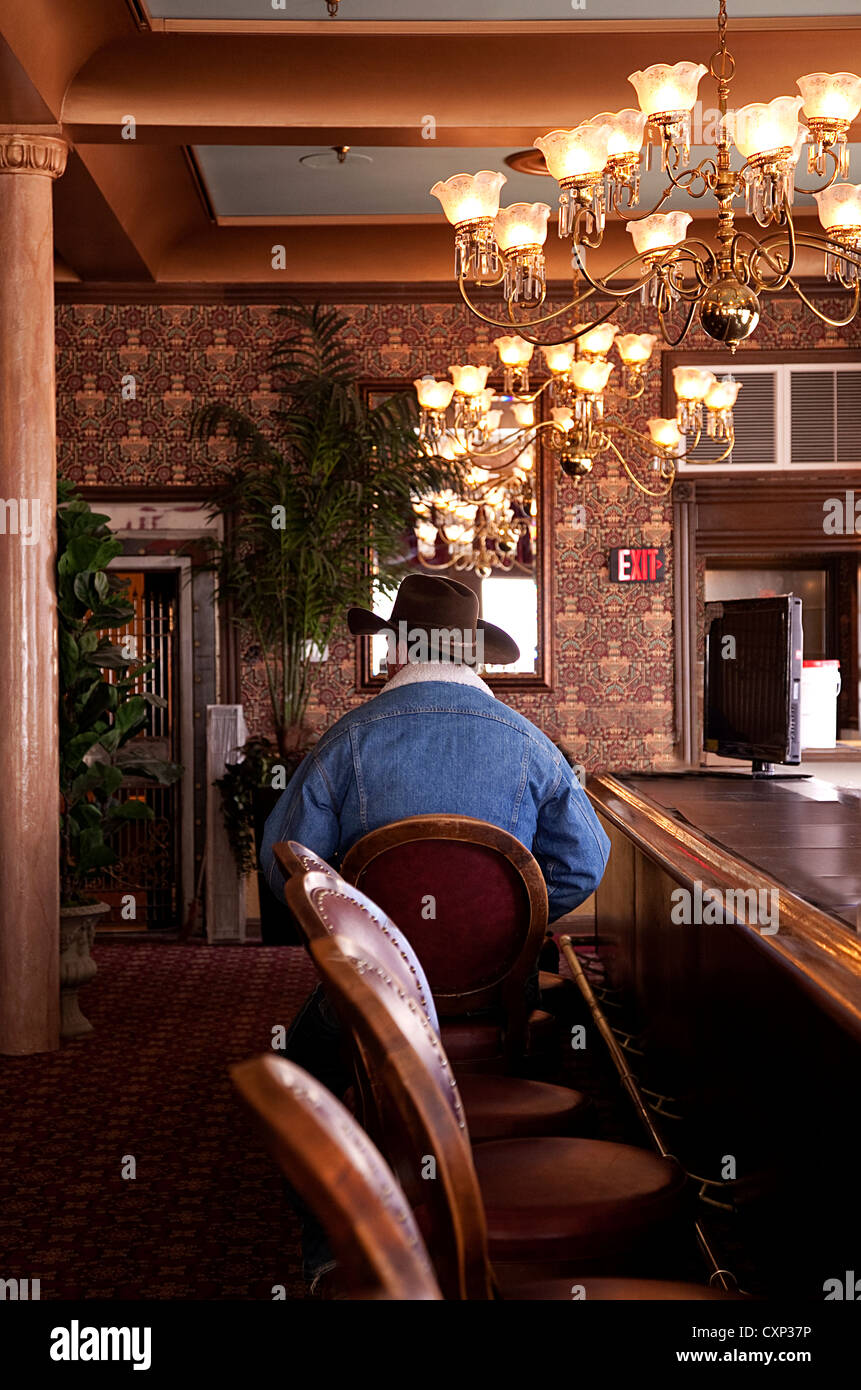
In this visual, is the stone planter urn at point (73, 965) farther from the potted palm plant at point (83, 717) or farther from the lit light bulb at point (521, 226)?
the lit light bulb at point (521, 226)

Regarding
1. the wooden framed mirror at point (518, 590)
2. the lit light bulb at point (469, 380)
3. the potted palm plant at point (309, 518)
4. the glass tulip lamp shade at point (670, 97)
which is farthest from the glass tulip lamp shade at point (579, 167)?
the wooden framed mirror at point (518, 590)

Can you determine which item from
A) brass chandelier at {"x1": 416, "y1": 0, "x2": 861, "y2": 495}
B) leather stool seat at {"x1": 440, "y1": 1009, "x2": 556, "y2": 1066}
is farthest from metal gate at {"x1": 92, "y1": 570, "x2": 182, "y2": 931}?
leather stool seat at {"x1": 440, "y1": 1009, "x2": 556, "y2": 1066}

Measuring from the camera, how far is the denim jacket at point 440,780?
268 centimetres

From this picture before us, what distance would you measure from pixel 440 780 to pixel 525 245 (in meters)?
2.10

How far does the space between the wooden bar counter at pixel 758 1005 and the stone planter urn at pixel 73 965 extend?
254 cm

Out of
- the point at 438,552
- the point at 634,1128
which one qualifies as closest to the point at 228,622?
the point at 438,552

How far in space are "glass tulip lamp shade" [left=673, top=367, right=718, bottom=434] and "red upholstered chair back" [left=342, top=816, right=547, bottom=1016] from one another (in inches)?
123

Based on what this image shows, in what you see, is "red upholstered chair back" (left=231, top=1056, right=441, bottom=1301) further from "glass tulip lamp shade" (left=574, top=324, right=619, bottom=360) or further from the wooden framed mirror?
the wooden framed mirror

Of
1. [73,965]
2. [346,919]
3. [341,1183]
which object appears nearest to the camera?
[341,1183]

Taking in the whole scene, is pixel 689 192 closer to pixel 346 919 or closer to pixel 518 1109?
pixel 518 1109

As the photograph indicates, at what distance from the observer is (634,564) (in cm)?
760

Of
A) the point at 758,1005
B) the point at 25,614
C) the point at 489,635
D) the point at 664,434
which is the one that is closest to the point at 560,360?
the point at 664,434

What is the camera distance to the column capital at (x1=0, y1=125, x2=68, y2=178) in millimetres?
5031

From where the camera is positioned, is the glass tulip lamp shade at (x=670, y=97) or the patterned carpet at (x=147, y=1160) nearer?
the patterned carpet at (x=147, y=1160)
